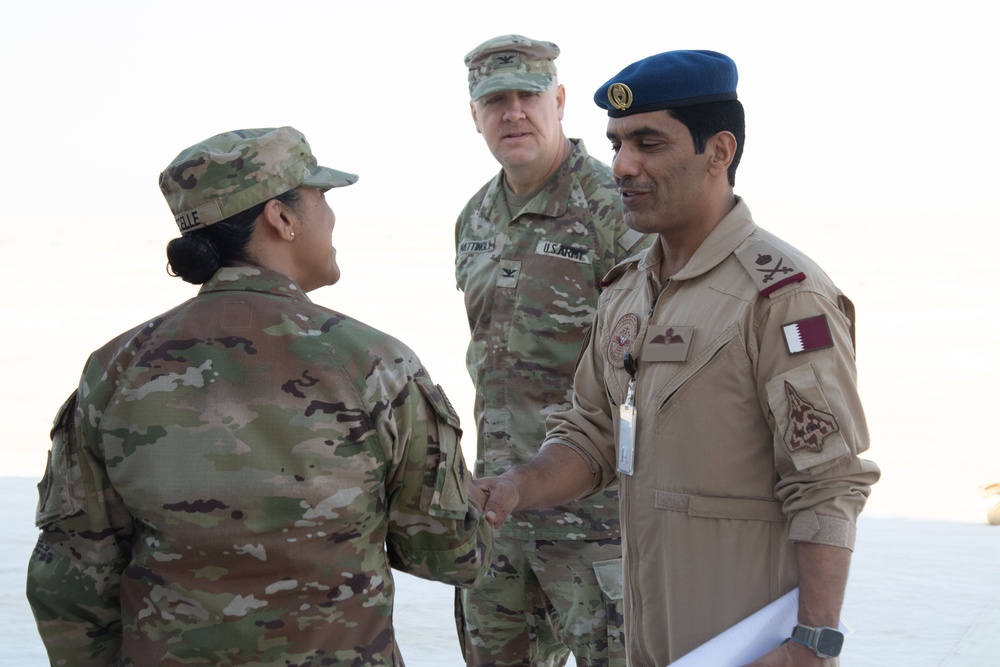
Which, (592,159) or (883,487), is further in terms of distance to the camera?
(883,487)

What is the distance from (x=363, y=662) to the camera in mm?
2133

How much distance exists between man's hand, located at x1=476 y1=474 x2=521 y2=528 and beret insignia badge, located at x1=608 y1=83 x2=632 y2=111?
0.88 meters

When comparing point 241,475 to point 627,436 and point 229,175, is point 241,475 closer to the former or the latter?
point 229,175

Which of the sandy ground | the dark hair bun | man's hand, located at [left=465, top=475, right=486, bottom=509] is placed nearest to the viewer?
the dark hair bun

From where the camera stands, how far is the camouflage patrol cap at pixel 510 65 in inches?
154

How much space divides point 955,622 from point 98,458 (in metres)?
3.60

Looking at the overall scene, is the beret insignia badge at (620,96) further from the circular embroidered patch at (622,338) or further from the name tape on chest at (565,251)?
the name tape on chest at (565,251)

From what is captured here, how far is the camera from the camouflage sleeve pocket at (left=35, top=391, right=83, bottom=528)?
6.87ft

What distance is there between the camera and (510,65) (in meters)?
3.94

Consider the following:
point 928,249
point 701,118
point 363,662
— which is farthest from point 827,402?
point 928,249

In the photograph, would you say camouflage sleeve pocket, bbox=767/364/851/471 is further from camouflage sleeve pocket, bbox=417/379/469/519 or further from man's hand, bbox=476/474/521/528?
man's hand, bbox=476/474/521/528

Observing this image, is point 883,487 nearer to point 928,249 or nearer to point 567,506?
point 567,506

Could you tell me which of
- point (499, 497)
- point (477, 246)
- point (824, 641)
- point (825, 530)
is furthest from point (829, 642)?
point (477, 246)

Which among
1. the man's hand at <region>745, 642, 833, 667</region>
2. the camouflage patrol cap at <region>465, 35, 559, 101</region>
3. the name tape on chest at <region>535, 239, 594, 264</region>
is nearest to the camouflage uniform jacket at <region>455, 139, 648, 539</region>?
the name tape on chest at <region>535, 239, 594, 264</region>
